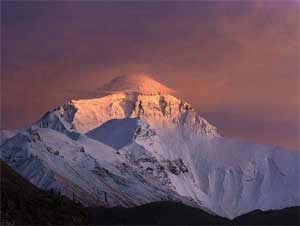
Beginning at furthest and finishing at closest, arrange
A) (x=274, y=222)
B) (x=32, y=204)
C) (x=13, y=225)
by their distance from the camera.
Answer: (x=274, y=222), (x=32, y=204), (x=13, y=225)

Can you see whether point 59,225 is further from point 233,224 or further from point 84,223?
point 233,224

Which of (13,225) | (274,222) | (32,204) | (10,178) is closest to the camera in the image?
(13,225)

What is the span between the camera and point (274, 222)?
629ft

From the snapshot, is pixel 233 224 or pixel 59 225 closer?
pixel 59 225

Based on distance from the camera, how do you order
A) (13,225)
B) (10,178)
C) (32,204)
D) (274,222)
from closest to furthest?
(13,225)
(32,204)
(10,178)
(274,222)

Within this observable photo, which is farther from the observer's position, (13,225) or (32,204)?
(32,204)

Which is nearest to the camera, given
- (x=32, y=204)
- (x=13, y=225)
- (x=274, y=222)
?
(x=13, y=225)

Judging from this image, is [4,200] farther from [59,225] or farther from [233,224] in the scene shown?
[233,224]

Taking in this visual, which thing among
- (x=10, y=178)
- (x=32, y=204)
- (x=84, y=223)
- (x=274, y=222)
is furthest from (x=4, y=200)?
(x=274, y=222)

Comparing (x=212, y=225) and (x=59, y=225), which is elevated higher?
(x=59, y=225)

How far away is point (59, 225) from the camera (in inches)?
3848

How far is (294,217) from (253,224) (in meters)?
10.4

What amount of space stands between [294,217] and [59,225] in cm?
10340

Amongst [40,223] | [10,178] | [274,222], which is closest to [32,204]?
[40,223]
